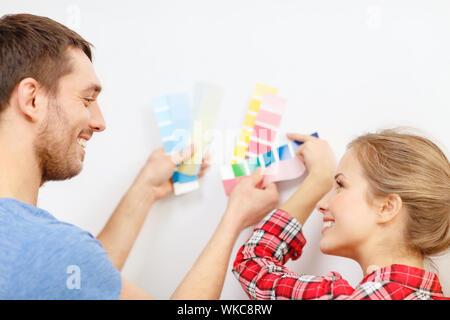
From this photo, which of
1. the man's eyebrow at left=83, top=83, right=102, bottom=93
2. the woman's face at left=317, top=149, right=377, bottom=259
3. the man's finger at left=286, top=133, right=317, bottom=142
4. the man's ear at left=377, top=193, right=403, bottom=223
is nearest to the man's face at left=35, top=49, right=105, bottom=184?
the man's eyebrow at left=83, top=83, right=102, bottom=93

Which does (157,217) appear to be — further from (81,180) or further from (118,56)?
(118,56)

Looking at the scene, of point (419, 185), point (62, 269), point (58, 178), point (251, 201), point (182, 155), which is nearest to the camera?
point (62, 269)

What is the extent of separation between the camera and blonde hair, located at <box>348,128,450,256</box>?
1078 mm

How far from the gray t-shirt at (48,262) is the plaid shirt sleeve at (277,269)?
1.16 ft

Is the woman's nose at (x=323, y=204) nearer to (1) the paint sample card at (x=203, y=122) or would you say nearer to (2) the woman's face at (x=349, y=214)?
(2) the woman's face at (x=349, y=214)

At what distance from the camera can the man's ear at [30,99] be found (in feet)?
3.55

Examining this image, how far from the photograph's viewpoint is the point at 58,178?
46.7 inches

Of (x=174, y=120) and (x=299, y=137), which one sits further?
(x=174, y=120)

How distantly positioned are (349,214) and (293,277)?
0.20 meters

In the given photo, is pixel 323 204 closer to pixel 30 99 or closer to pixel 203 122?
pixel 203 122

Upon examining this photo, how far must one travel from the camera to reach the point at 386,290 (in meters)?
1.01

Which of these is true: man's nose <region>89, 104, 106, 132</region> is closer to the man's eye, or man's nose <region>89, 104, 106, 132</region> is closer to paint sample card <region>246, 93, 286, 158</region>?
the man's eye

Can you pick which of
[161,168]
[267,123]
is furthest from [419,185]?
[161,168]

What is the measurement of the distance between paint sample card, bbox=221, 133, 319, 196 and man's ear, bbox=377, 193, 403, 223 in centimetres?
28
